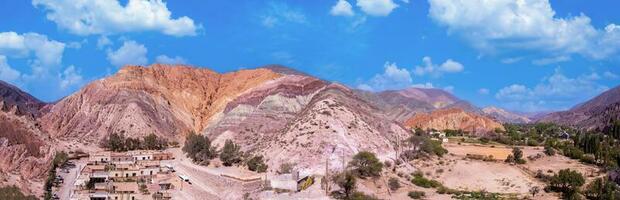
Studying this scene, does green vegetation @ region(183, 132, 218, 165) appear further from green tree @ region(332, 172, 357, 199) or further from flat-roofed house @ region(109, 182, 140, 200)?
green tree @ region(332, 172, 357, 199)

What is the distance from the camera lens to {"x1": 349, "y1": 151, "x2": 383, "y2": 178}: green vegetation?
62.4 meters

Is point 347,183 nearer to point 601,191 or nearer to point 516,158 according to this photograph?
point 601,191

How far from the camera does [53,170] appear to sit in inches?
2603

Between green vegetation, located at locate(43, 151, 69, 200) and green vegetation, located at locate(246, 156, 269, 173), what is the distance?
17779mm

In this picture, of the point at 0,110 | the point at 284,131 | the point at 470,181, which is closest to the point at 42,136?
the point at 0,110

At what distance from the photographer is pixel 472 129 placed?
140375 mm

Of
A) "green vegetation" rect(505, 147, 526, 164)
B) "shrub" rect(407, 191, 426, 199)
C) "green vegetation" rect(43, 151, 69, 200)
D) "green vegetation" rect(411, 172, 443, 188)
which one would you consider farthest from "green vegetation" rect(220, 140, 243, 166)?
"green vegetation" rect(505, 147, 526, 164)

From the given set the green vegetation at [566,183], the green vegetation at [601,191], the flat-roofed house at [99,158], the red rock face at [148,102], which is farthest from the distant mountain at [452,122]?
the flat-roofed house at [99,158]

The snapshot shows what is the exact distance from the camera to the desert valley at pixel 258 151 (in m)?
59.7

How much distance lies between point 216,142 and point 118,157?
17.6 m

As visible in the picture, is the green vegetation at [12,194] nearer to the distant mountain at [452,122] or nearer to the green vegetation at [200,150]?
the green vegetation at [200,150]

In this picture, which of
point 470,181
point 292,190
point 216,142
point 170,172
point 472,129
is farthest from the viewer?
point 472,129

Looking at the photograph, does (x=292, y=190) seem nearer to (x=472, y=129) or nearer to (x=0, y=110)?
(x=0, y=110)

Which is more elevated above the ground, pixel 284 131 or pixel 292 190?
pixel 284 131
